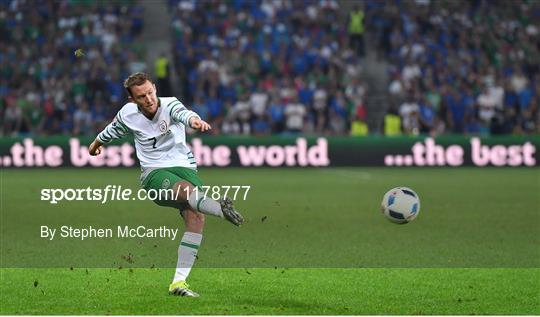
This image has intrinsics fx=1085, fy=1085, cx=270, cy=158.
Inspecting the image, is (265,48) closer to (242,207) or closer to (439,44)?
(439,44)

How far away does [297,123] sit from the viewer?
92.3 ft

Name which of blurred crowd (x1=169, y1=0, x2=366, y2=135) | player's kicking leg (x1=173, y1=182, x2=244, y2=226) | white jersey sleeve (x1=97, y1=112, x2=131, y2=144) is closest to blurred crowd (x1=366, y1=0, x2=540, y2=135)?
blurred crowd (x1=169, y1=0, x2=366, y2=135)

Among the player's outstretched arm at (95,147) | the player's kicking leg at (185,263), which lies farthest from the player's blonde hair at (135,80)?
the player's kicking leg at (185,263)

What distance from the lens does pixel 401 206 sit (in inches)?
407

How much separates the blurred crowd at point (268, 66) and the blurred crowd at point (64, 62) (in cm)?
178

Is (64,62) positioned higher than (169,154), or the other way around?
(169,154)

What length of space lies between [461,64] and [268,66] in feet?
18.1

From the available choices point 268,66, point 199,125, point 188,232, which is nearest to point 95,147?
point 188,232

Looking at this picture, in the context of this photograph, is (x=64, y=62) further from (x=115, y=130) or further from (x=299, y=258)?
(x=115, y=130)

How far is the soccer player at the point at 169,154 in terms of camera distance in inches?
341

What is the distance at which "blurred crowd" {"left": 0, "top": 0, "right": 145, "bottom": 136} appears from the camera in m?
28.5

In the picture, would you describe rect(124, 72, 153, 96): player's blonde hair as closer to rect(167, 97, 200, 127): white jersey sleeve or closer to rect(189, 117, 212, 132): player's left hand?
rect(167, 97, 200, 127): white jersey sleeve

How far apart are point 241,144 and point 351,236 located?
13.8 metres

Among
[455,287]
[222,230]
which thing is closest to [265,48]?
[222,230]
